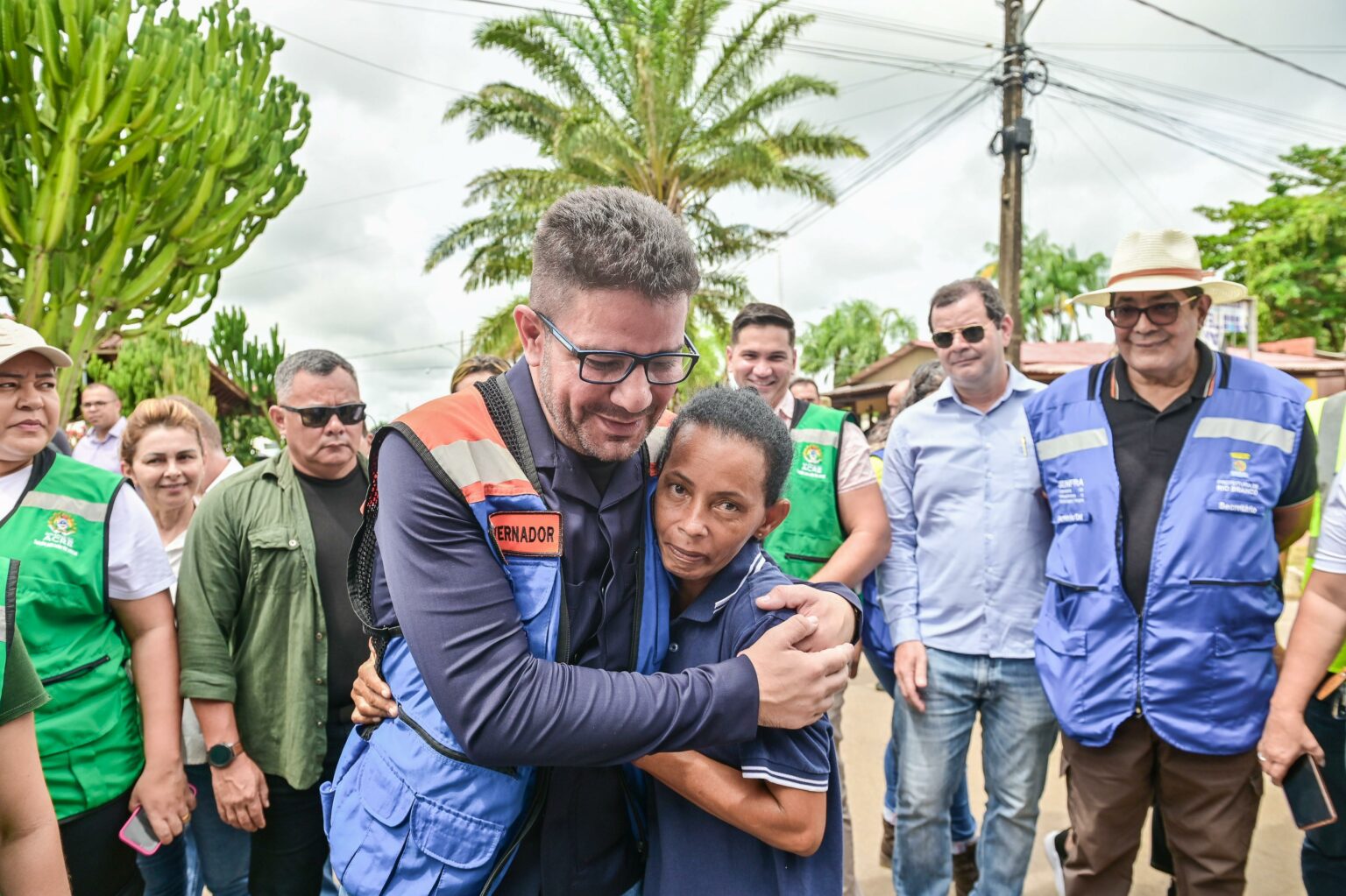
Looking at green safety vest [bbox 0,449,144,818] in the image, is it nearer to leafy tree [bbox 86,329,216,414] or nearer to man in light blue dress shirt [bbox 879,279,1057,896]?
man in light blue dress shirt [bbox 879,279,1057,896]

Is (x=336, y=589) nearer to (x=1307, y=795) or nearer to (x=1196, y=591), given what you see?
(x=1196, y=591)

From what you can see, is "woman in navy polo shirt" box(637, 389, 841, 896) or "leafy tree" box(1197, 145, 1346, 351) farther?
"leafy tree" box(1197, 145, 1346, 351)

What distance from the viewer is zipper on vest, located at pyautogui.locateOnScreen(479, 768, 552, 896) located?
1432 millimetres

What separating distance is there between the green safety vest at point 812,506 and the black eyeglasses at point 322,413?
1.72 metres

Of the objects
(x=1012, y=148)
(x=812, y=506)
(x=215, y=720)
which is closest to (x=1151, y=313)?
(x=812, y=506)

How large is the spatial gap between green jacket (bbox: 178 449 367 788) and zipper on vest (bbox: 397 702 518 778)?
148 centimetres

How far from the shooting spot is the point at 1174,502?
2670mm

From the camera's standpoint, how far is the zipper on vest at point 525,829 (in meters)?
1.43

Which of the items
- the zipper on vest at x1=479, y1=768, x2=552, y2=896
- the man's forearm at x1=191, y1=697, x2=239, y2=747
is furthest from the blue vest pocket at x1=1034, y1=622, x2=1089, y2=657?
the man's forearm at x1=191, y1=697, x2=239, y2=747

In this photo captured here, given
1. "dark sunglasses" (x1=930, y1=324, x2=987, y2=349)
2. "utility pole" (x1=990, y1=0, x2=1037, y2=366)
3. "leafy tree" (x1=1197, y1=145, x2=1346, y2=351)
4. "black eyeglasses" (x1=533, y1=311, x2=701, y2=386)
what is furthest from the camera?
"leafy tree" (x1=1197, y1=145, x2=1346, y2=351)

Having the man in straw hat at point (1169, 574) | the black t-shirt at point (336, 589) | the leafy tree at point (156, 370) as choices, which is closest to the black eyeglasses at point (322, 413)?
the black t-shirt at point (336, 589)

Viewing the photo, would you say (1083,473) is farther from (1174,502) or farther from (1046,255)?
(1046,255)

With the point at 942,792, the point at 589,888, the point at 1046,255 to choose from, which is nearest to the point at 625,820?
the point at 589,888

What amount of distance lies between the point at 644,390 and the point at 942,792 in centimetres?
243
